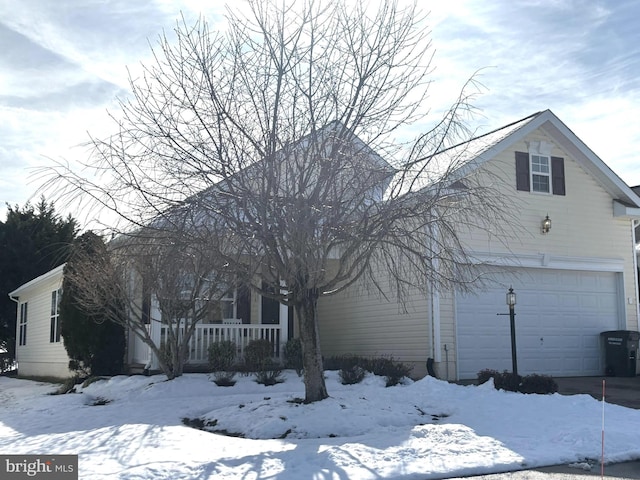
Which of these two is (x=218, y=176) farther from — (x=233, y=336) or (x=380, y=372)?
(x=233, y=336)

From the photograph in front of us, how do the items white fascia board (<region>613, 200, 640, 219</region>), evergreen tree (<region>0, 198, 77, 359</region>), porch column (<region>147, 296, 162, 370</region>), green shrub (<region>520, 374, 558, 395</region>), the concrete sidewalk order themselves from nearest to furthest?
the concrete sidewalk
green shrub (<region>520, 374, 558, 395</region>)
porch column (<region>147, 296, 162, 370</region>)
white fascia board (<region>613, 200, 640, 219</region>)
evergreen tree (<region>0, 198, 77, 359</region>)

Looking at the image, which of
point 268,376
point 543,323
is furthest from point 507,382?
point 268,376

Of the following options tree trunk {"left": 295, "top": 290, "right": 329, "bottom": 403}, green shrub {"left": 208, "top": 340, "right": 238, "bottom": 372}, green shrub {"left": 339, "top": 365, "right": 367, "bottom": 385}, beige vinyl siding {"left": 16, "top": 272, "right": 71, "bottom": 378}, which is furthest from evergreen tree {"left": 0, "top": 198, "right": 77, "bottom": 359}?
tree trunk {"left": 295, "top": 290, "right": 329, "bottom": 403}

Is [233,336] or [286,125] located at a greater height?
[286,125]

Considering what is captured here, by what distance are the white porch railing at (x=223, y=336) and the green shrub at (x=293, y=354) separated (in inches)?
15.5

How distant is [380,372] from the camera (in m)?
13.6

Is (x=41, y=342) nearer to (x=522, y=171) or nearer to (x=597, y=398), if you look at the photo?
(x=522, y=171)

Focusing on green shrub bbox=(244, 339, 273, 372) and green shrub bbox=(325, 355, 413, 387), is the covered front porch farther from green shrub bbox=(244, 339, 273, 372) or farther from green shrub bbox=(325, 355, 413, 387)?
green shrub bbox=(325, 355, 413, 387)

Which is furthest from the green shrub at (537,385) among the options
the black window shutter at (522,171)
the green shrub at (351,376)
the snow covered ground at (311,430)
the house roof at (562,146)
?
the black window shutter at (522,171)

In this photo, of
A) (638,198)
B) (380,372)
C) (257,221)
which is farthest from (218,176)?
(638,198)

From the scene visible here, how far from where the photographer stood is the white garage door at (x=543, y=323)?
49.2 feet

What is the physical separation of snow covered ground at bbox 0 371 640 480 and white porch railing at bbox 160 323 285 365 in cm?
194

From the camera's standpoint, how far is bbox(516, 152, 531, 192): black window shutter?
15.9 metres

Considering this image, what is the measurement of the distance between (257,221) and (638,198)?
39.5 ft
